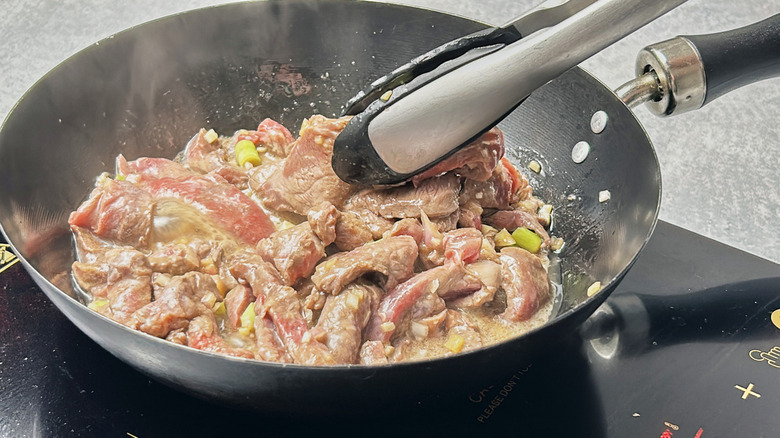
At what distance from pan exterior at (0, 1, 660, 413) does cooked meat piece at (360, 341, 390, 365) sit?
11.3 inches

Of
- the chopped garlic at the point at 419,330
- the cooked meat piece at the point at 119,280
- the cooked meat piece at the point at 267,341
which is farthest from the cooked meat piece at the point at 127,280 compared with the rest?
the chopped garlic at the point at 419,330

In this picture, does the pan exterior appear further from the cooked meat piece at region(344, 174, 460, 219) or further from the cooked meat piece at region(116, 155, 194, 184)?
the cooked meat piece at region(344, 174, 460, 219)

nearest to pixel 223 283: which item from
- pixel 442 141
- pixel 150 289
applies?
pixel 150 289

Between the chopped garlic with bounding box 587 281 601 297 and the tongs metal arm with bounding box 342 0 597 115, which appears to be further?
the chopped garlic with bounding box 587 281 601 297

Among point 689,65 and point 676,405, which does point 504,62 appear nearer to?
point 689,65

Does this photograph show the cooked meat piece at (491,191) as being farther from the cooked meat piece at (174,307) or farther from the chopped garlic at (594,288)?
the cooked meat piece at (174,307)

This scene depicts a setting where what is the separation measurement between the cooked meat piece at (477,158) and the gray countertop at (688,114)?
150 cm

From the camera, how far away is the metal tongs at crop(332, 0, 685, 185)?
2.05m

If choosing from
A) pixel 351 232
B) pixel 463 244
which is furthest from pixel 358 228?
pixel 463 244

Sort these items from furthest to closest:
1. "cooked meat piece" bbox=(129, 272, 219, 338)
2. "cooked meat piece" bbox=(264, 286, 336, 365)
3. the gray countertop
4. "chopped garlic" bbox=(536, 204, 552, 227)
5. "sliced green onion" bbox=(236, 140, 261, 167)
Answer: the gray countertop, "sliced green onion" bbox=(236, 140, 261, 167), "chopped garlic" bbox=(536, 204, 552, 227), "cooked meat piece" bbox=(129, 272, 219, 338), "cooked meat piece" bbox=(264, 286, 336, 365)

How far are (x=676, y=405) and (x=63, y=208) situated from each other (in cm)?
207

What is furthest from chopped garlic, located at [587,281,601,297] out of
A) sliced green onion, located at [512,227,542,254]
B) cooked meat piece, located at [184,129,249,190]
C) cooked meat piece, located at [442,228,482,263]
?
cooked meat piece, located at [184,129,249,190]

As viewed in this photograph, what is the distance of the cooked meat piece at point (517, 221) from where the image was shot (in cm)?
261

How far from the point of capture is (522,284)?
231cm
